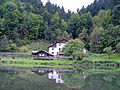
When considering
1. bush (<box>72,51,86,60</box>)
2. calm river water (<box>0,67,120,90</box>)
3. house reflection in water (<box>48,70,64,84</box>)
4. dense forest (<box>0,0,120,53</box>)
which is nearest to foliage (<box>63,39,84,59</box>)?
bush (<box>72,51,86,60</box>)

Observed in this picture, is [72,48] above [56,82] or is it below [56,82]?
above

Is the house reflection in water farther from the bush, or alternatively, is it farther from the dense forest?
the dense forest

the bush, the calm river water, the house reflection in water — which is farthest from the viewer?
the bush

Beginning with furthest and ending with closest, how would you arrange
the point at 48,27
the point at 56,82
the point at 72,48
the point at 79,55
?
the point at 48,27, the point at 72,48, the point at 79,55, the point at 56,82

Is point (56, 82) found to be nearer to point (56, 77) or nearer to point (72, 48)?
A: point (56, 77)

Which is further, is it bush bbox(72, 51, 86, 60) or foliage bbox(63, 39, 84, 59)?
foliage bbox(63, 39, 84, 59)

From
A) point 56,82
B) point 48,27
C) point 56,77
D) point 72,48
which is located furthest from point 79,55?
point 48,27

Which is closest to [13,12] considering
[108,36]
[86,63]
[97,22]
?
[97,22]

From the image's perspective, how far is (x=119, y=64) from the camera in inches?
1574

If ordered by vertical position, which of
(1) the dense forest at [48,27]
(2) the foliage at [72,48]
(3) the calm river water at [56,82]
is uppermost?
(1) the dense forest at [48,27]

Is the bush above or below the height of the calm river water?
above

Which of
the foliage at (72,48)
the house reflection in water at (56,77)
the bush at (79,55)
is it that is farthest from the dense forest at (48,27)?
the house reflection in water at (56,77)

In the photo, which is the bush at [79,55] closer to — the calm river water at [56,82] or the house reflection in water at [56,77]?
the house reflection in water at [56,77]

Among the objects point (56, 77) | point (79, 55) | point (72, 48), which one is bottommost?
point (56, 77)
